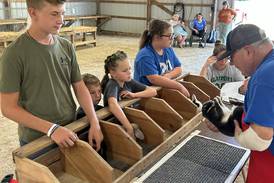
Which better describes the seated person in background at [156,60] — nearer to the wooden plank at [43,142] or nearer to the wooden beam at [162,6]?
the wooden plank at [43,142]

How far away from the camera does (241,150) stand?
1627 millimetres

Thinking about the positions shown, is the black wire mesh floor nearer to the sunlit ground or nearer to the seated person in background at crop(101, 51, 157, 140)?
the seated person in background at crop(101, 51, 157, 140)

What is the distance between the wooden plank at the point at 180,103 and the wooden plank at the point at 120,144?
72cm

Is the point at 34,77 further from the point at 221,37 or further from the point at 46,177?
the point at 221,37

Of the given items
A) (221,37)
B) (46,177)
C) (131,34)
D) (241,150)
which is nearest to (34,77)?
(46,177)

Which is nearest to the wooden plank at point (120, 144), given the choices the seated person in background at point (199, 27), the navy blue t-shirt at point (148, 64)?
the navy blue t-shirt at point (148, 64)

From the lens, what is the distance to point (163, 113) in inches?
76.2

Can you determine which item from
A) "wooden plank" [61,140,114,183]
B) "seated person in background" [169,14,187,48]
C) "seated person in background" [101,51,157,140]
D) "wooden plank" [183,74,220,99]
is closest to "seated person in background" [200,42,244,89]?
"wooden plank" [183,74,220,99]

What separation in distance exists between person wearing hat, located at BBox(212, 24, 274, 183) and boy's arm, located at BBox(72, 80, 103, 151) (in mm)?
670

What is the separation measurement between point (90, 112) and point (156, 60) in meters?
0.98

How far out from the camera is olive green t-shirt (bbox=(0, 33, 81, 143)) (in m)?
1.36

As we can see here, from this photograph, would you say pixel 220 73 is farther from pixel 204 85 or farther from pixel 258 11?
pixel 258 11

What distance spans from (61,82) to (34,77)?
158 millimetres

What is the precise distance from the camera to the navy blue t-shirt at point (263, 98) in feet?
3.42
